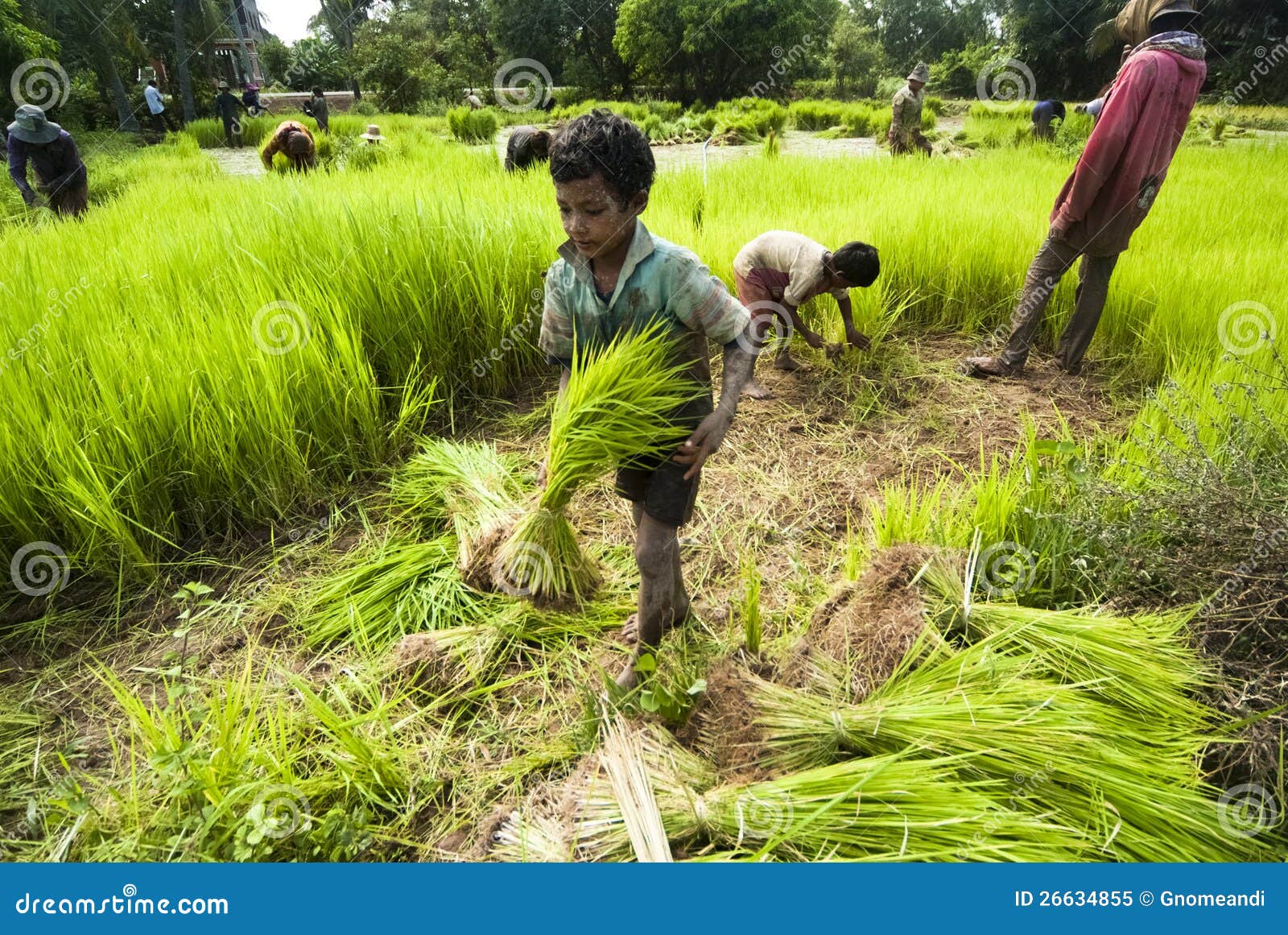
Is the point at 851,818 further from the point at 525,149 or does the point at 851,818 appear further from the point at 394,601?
the point at 525,149

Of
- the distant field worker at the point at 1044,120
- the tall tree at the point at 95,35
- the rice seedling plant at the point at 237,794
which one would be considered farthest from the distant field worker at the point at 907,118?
the tall tree at the point at 95,35

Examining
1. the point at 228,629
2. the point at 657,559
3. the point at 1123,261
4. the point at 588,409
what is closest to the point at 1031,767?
the point at 657,559

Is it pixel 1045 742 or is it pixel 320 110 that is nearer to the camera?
pixel 1045 742

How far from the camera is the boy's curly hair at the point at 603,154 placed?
124 centimetres

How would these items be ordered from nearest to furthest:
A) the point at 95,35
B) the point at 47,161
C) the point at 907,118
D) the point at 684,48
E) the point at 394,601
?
the point at 394,601 < the point at 47,161 < the point at 907,118 < the point at 95,35 < the point at 684,48

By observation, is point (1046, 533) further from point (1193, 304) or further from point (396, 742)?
point (1193, 304)

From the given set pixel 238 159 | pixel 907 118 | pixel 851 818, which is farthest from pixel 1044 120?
pixel 238 159

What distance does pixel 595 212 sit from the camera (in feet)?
4.24

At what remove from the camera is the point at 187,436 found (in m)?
2.36

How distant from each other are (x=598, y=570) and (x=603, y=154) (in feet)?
4.31

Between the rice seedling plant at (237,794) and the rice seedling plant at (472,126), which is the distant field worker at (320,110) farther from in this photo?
the rice seedling plant at (237,794)

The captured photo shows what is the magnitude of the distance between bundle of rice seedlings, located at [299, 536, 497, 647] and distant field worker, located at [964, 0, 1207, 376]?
3012mm

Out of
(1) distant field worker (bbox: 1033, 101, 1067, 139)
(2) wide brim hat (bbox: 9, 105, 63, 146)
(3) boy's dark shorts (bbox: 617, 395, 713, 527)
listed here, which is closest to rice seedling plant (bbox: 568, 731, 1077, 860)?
(3) boy's dark shorts (bbox: 617, 395, 713, 527)

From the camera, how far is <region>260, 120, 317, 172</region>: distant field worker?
268 inches
